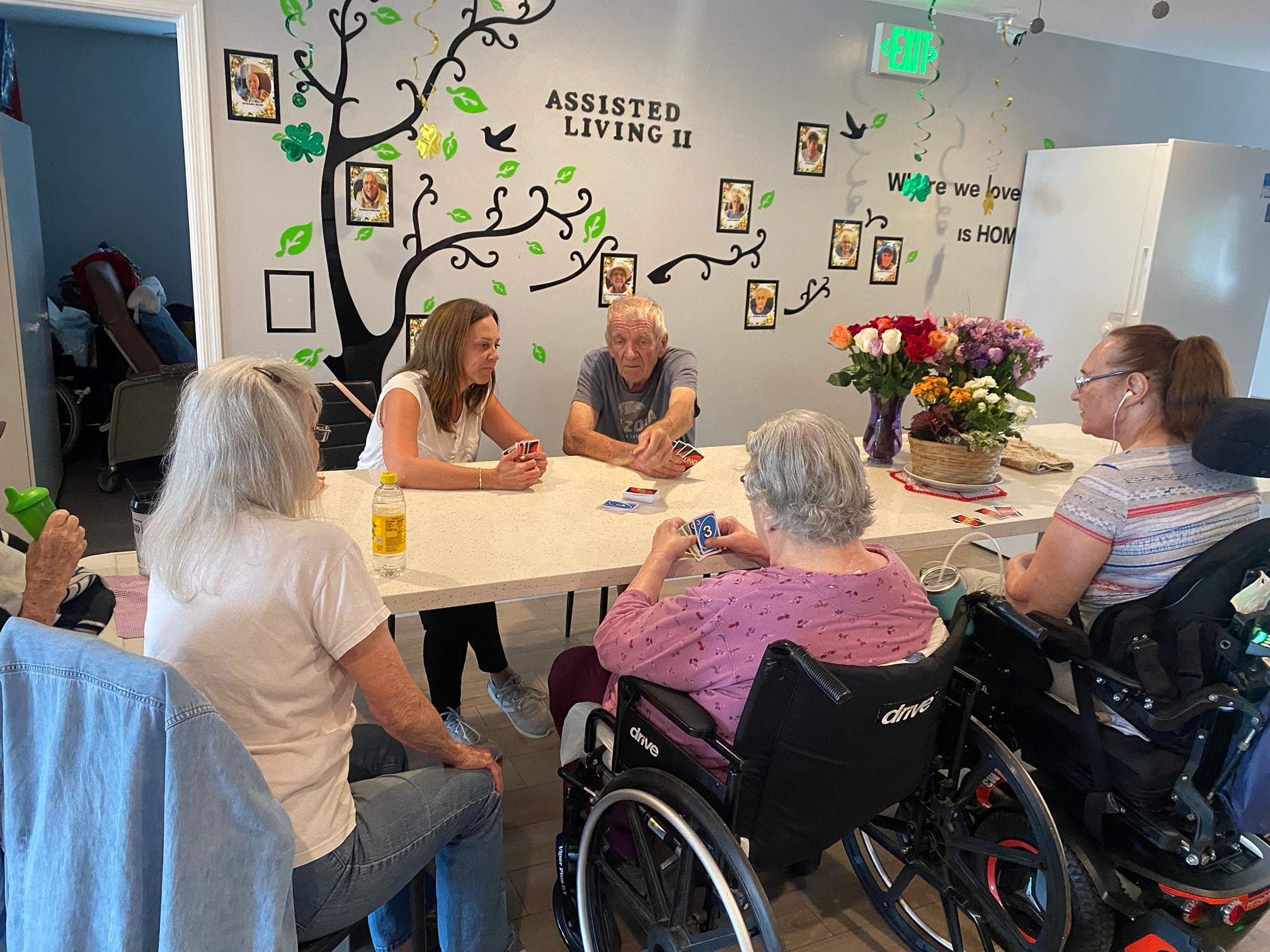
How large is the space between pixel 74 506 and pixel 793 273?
375 centimetres

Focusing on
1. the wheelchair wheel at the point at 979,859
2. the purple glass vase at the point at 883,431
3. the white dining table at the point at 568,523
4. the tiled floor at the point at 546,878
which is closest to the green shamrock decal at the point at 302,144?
the white dining table at the point at 568,523

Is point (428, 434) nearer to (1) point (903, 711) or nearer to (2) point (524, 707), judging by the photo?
(2) point (524, 707)

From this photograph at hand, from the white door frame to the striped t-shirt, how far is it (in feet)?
9.12

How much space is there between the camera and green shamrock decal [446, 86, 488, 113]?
10.6 feet

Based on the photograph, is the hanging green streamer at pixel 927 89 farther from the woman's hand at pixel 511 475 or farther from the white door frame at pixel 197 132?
the white door frame at pixel 197 132

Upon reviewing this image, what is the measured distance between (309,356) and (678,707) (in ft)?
8.01

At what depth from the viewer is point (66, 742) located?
993 mm

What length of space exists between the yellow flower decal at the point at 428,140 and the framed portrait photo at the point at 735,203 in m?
1.22

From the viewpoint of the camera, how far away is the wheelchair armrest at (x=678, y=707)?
1.31m

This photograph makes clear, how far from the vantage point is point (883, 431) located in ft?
8.53

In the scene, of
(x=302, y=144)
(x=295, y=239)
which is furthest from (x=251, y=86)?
(x=295, y=239)

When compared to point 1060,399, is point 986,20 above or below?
above

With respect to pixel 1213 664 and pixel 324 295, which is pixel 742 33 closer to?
pixel 324 295

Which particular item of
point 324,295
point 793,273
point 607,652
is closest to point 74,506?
point 324,295
